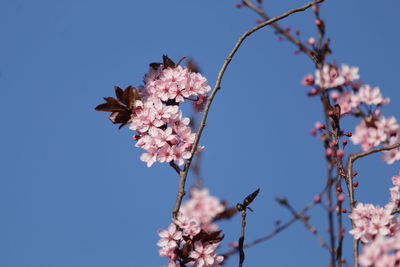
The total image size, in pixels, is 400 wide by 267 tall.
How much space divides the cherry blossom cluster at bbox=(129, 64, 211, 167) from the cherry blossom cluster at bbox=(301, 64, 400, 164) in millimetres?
959

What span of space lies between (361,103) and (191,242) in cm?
132

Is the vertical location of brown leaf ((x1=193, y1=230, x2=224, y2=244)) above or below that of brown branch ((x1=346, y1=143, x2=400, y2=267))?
below

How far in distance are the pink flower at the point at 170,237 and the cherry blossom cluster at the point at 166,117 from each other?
17.4 inches

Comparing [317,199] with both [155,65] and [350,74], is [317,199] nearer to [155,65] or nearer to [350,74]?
[350,74]

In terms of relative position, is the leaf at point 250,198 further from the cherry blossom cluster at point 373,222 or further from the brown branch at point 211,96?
the cherry blossom cluster at point 373,222

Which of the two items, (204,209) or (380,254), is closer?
(380,254)

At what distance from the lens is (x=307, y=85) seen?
9.04ft

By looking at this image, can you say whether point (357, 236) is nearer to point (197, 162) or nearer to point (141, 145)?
point (197, 162)

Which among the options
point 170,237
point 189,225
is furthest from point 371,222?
point 170,237

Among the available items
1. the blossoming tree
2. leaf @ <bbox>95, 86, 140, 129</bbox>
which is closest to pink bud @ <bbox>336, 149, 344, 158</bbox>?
the blossoming tree

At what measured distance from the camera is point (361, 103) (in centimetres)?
304

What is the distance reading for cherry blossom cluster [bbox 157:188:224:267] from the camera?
120 inches

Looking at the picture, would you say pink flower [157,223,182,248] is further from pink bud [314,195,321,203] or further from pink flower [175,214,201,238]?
pink bud [314,195,321,203]

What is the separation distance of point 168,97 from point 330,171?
1630mm
